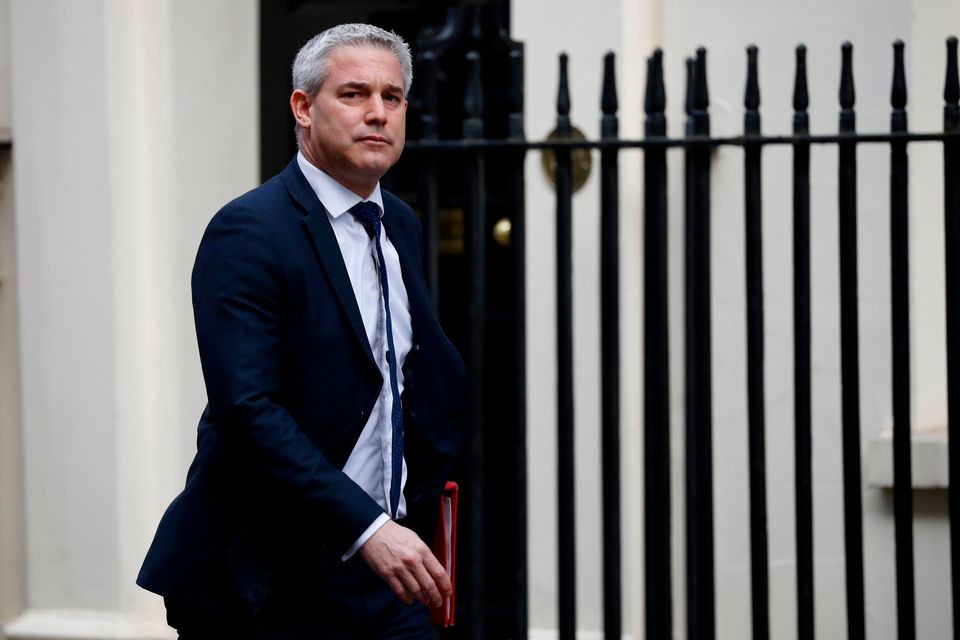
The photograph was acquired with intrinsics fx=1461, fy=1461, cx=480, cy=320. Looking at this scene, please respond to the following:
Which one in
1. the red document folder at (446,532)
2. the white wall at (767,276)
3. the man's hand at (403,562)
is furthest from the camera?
the white wall at (767,276)

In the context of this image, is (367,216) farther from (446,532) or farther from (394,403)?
(446,532)

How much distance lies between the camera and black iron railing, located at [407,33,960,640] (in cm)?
340

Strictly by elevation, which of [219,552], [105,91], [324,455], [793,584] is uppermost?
[105,91]

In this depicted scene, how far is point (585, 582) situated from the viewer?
4047 millimetres

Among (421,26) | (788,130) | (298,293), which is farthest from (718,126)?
(298,293)

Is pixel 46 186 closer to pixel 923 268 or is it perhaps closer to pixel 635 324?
pixel 635 324

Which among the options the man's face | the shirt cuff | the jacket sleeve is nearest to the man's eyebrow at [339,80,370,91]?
the man's face

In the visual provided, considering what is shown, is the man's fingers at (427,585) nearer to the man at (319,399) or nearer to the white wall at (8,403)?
the man at (319,399)

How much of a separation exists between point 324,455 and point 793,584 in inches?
88.5

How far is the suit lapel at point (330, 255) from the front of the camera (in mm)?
2270

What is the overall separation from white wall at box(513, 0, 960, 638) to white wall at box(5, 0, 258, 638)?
111 centimetres

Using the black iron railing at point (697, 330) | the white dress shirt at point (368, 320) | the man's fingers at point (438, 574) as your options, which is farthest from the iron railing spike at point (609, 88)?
the man's fingers at point (438, 574)

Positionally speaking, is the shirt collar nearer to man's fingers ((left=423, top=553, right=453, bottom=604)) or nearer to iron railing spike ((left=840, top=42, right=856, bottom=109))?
man's fingers ((left=423, top=553, right=453, bottom=604))

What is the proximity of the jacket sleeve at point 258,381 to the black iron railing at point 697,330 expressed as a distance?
4.64 feet
